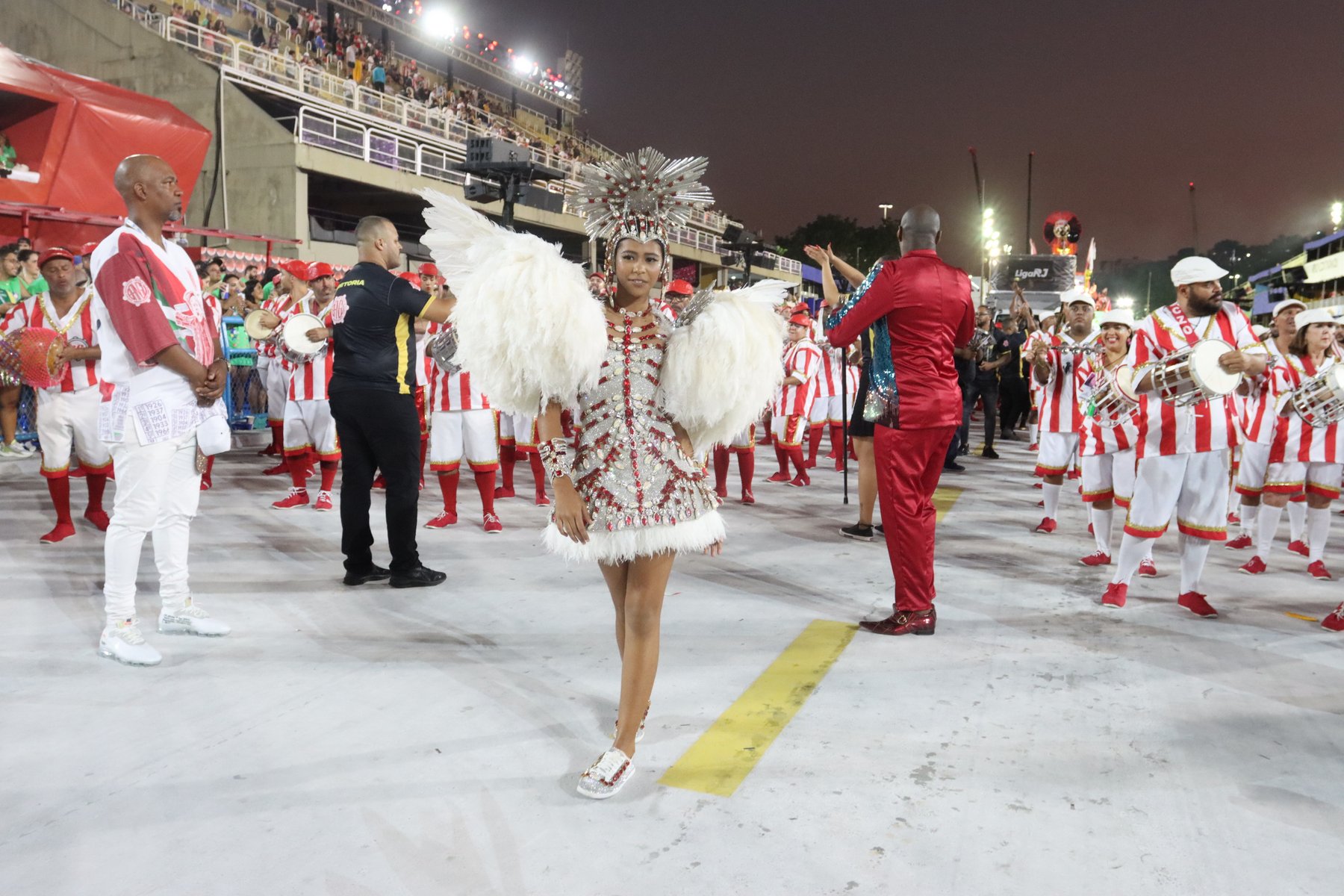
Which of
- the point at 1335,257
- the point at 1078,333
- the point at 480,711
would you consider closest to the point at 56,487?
the point at 480,711

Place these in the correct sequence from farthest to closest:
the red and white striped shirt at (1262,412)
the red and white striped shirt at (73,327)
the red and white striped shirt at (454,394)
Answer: the red and white striped shirt at (454,394)
the red and white striped shirt at (73,327)
the red and white striped shirt at (1262,412)

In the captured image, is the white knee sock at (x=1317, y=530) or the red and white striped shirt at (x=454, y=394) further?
the red and white striped shirt at (x=454, y=394)

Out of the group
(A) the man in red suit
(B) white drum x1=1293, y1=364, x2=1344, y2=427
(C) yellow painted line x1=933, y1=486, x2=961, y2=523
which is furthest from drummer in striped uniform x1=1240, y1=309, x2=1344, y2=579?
(A) the man in red suit

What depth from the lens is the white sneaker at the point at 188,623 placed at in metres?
4.50

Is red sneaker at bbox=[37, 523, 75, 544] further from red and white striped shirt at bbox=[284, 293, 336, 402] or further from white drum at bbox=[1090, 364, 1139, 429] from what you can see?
white drum at bbox=[1090, 364, 1139, 429]

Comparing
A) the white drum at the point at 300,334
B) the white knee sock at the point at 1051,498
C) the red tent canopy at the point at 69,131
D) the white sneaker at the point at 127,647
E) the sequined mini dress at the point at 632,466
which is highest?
the red tent canopy at the point at 69,131

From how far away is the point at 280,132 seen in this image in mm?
22984

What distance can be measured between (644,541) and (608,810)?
0.85m

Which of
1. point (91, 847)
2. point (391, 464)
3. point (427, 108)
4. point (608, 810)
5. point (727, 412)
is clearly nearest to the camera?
point (91, 847)

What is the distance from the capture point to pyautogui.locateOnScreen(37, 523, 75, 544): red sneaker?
638 cm

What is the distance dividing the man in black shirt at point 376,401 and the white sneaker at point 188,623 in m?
1.08

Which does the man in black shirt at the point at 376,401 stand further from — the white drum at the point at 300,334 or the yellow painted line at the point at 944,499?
the yellow painted line at the point at 944,499

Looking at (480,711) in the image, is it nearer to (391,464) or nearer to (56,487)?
(391,464)

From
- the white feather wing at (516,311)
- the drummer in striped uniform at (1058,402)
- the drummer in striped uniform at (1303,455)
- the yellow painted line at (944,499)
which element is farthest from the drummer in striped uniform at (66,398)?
the drummer in striped uniform at (1303,455)
